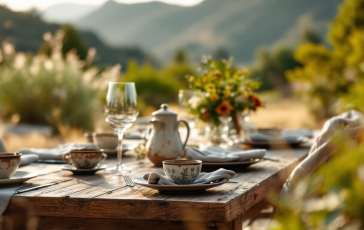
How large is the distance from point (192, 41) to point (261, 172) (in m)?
81.6

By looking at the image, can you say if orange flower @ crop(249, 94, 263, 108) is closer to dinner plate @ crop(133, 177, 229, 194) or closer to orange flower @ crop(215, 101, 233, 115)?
orange flower @ crop(215, 101, 233, 115)

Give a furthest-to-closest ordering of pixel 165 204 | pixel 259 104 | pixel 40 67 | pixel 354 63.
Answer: pixel 354 63, pixel 40 67, pixel 259 104, pixel 165 204

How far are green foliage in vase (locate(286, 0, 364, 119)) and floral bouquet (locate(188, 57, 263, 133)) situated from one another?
9.12m

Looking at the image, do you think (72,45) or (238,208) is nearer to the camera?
(238,208)

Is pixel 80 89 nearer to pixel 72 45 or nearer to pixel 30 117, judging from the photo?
pixel 30 117

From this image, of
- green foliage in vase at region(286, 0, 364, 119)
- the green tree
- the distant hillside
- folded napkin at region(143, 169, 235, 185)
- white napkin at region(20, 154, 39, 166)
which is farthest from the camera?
the green tree

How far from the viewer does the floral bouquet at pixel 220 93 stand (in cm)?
270

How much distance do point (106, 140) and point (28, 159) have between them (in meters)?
0.49

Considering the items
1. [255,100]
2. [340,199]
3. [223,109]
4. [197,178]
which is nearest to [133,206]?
[197,178]

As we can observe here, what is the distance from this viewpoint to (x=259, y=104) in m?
2.86

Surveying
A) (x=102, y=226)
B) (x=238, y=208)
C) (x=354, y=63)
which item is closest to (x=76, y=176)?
(x=102, y=226)

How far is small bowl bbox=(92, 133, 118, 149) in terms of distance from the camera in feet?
7.80

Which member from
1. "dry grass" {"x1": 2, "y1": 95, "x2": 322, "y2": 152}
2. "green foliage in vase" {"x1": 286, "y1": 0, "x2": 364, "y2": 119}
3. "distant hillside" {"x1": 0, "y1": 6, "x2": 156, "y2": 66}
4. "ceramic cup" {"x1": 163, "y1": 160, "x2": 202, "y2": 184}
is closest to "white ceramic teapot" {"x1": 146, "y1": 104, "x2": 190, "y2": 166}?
"ceramic cup" {"x1": 163, "y1": 160, "x2": 202, "y2": 184}

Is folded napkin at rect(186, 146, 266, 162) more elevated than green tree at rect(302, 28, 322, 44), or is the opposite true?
green tree at rect(302, 28, 322, 44)
